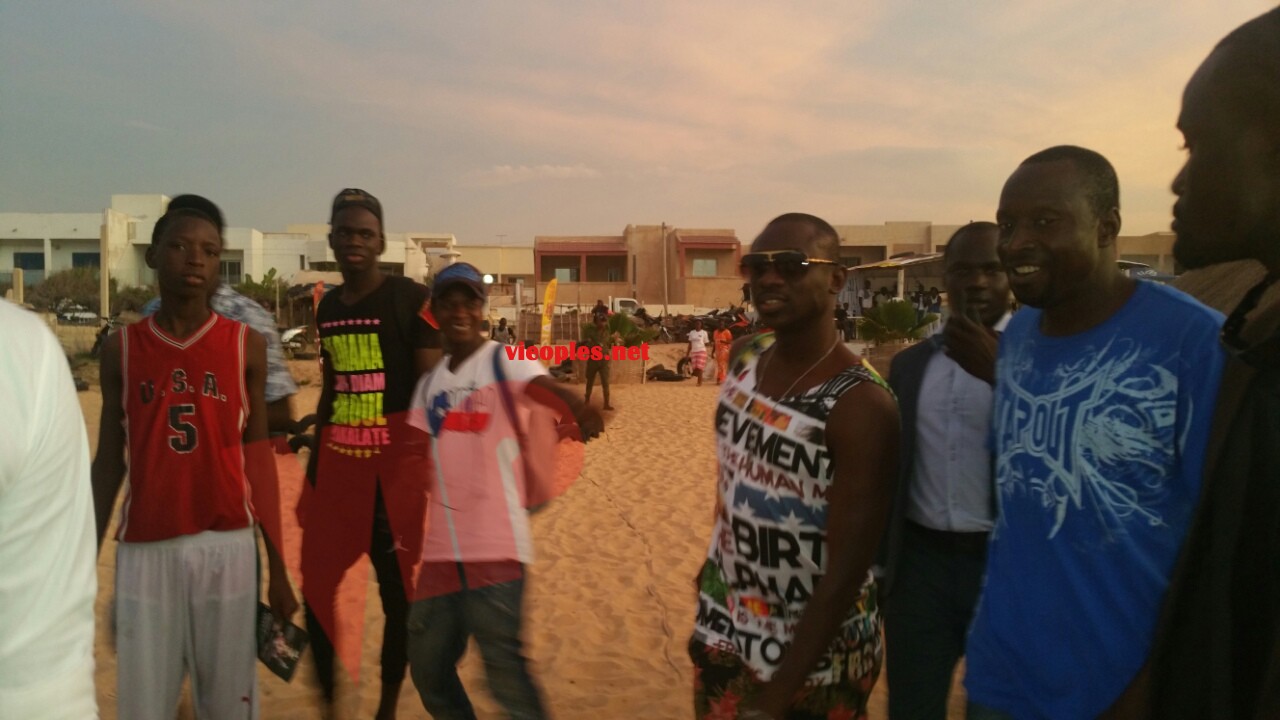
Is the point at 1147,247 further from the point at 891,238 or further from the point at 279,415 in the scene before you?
the point at 279,415

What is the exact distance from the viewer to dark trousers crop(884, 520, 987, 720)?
2445 mm

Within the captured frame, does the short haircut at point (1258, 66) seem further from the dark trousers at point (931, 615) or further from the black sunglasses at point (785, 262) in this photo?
the dark trousers at point (931, 615)

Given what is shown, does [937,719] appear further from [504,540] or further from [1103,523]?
[504,540]

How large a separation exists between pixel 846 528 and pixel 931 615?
2.78 ft

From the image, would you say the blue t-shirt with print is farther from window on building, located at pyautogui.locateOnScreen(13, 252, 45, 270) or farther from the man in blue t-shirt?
window on building, located at pyautogui.locateOnScreen(13, 252, 45, 270)

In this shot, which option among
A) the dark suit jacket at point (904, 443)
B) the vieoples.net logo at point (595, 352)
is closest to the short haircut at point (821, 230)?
the dark suit jacket at point (904, 443)

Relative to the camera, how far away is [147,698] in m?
2.40

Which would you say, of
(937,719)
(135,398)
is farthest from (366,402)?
(937,719)

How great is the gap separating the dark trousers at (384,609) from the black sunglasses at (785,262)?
1.90 meters

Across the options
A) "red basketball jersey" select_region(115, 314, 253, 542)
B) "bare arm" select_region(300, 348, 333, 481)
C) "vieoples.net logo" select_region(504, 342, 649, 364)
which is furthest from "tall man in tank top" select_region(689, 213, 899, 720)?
"vieoples.net logo" select_region(504, 342, 649, 364)

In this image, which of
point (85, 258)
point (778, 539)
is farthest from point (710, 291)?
point (778, 539)

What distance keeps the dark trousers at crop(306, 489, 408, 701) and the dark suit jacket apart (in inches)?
74.7

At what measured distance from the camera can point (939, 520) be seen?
8.15 ft

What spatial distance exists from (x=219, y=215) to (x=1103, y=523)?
3.02m
